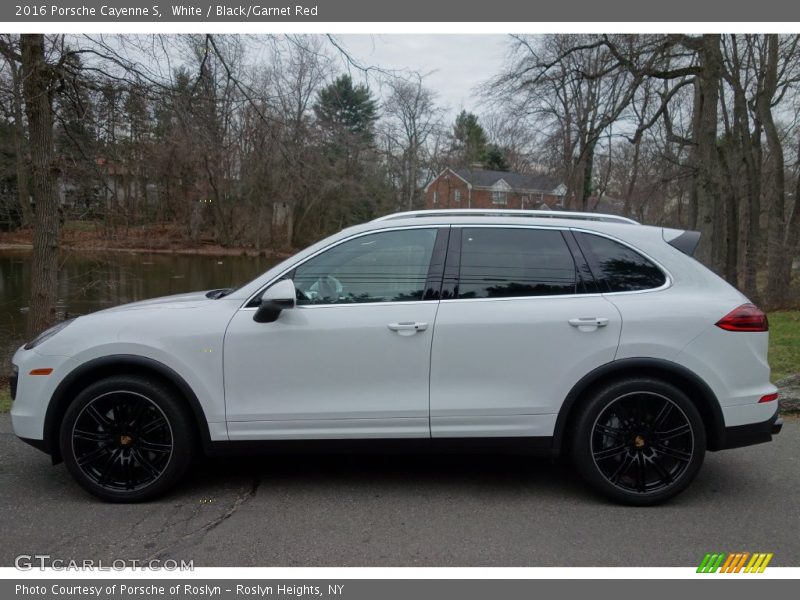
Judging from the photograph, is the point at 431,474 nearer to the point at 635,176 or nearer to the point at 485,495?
the point at 485,495

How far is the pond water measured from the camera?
36.5 feet

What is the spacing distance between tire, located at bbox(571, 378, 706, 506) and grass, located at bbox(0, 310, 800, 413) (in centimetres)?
395

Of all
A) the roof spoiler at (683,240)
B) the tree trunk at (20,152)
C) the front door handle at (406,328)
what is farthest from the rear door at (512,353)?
the tree trunk at (20,152)

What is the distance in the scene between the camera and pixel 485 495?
3.98 m

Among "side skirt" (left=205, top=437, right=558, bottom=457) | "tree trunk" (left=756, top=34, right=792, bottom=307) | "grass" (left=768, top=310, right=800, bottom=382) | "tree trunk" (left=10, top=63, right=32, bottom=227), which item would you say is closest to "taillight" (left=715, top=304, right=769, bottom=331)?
"side skirt" (left=205, top=437, right=558, bottom=457)

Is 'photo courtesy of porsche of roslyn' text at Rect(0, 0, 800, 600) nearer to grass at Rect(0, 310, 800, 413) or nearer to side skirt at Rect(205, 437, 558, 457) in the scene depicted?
side skirt at Rect(205, 437, 558, 457)

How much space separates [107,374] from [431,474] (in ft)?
7.42

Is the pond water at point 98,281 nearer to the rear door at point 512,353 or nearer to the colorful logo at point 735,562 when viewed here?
the rear door at point 512,353

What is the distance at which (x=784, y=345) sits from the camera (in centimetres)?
970

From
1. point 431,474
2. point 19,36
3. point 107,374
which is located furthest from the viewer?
point 19,36

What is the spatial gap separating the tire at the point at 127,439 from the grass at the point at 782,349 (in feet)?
8.95

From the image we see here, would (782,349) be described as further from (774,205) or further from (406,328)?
(774,205)

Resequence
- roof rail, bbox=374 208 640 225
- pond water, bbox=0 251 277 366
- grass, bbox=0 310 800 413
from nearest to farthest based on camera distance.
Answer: roof rail, bbox=374 208 640 225, grass, bbox=0 310 800 413, pond water, bbox=0 251 277 366

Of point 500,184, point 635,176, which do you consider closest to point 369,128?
point 500,184
